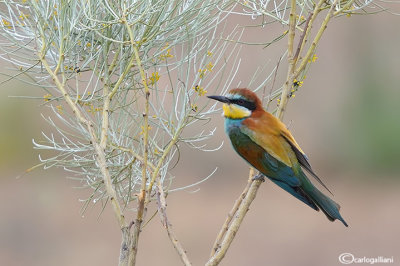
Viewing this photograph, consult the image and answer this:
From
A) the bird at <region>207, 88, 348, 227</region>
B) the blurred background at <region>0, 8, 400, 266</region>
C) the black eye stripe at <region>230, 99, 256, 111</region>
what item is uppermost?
the black eye stripe at <region>230, 99, 256, 111</region>

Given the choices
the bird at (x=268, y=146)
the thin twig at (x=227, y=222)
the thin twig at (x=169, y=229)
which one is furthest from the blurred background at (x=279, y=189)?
the thin twig at (x=169, y=229)

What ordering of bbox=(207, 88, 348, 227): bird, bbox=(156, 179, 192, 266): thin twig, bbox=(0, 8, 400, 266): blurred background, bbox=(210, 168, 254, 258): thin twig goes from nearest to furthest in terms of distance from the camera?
bbox=(156, 179, 192, 266): thin twig < bbox=(210, 168, 254, 258): thin twig < bbox=(207, 88, 348, 227): bird < bbox=(0, 8, 400, 266): blurred background

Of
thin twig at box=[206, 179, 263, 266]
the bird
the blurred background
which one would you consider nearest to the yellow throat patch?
the bird

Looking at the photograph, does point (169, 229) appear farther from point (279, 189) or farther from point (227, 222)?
point (279, 189)

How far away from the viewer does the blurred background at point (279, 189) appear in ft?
22.7

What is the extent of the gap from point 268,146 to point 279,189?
16.9ft

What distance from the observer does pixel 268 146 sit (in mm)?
2555

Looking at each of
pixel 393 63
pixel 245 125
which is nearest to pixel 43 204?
pixel 393 63

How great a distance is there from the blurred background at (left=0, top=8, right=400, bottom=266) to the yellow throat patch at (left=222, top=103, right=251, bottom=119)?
3.89m

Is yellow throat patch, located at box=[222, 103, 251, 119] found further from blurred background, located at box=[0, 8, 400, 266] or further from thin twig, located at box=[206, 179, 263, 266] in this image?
blurred background, located at box=[0, 8, 400, 266]

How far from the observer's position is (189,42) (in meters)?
2.14

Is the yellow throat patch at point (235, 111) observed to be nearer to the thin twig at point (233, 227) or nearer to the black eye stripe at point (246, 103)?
the black eye stripe at point (246, 103)

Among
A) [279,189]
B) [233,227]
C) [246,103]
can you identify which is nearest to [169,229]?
[233,227]

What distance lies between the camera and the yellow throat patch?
2.50 m
